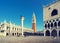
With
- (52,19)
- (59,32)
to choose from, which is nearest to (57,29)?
(59,32)

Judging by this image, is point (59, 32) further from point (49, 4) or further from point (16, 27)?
point (16, 27)

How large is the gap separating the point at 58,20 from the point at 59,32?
15.5 ft

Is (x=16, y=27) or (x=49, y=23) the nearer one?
(x=49, y=23)

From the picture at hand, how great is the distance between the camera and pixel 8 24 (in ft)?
234

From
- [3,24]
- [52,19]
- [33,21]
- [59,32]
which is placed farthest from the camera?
[33,21]

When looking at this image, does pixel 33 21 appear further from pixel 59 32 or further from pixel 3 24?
pixel 59 32

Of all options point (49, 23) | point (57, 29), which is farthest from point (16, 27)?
point (57, 29)

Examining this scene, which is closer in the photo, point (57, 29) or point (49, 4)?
point (57, 29)

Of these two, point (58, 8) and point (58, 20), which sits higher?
point (58, 8)

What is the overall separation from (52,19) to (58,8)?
17.1 ft

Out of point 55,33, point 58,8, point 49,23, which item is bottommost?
point 55,33

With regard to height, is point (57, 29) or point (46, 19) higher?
point (46, 19)

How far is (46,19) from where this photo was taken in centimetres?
5872

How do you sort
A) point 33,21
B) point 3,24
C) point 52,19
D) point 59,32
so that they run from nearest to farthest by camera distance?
1. point 59,32
2. point 52,19
3. point 3,24
4. point 33,21
